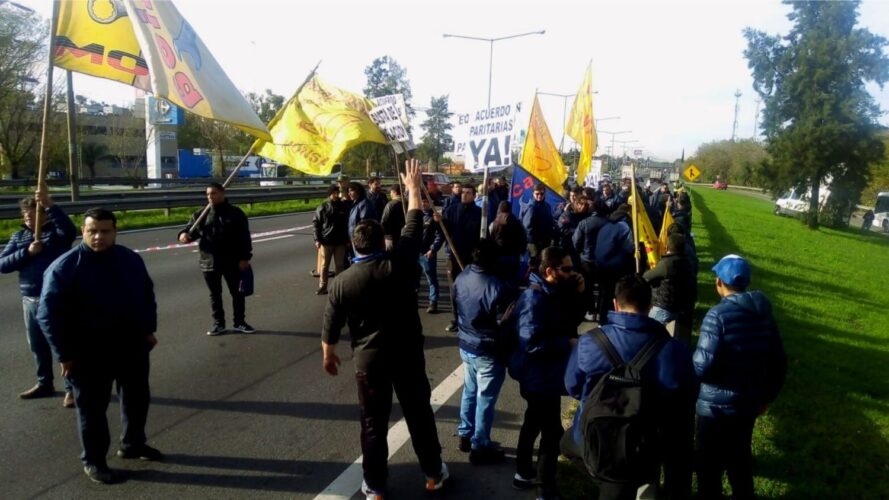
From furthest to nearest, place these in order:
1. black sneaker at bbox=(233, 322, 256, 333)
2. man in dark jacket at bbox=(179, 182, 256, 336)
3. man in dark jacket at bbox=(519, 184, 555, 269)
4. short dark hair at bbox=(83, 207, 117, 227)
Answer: man in dark jacket at bbox=(519, 184, 555, 269) → black sneaker at bbox=(233, 322, 256, 333) → man in dark jacket at bbox=(179, 182, 256, 336) → short dark hair at bbox=(83, 207, 117, 227)

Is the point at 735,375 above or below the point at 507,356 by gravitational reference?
above

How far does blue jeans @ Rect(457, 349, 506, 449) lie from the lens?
4070 millimetres

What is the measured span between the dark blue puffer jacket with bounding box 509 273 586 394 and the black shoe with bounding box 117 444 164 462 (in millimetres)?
2564

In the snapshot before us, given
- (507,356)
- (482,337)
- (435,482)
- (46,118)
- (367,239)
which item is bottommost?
(435,482)

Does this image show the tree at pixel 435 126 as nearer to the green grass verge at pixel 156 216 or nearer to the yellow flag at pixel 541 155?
the green grass verge at pixel 156 216

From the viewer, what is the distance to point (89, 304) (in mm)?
3889

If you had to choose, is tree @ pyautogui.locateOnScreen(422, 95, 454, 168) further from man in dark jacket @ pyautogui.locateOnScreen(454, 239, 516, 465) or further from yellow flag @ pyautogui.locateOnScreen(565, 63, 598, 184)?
man in dark jacket @ pyautogui.locateOnScreen(454, 239, 516, 465)

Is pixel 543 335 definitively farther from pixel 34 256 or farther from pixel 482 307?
pixel 34 256

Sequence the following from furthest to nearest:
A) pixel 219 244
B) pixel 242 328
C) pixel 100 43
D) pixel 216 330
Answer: pixel 242 328 < pixel 216 330 < pixel 219 244 < pixel 100 43

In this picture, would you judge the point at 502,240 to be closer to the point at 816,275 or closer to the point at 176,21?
the point at 176,21

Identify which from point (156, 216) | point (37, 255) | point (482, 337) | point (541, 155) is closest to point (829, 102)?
point (541, 155)

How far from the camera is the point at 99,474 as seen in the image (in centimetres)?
384

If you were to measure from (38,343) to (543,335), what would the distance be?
4236 mm

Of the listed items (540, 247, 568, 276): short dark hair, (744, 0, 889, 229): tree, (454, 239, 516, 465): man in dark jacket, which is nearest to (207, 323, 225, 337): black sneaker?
(454, 239, 516, 465): man in dark jacket
